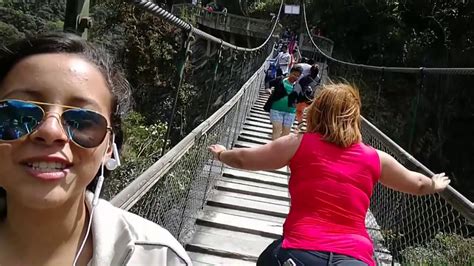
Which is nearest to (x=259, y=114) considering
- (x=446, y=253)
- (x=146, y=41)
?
(x=146, y=41)

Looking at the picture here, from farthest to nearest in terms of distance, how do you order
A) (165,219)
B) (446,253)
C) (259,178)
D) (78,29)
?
(259,178) → (446,253) → (165,219) → (78,29)

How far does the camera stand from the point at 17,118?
782mm

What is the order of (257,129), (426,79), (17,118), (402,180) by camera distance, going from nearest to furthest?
(17,118)
(402,180)
(257,129)
(426,79)

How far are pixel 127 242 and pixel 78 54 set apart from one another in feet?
1.06

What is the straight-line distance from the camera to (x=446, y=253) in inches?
144

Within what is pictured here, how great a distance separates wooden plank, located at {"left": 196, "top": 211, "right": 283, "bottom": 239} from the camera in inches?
154

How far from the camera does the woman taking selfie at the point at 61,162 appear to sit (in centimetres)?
78

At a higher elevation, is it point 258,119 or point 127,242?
point 127,242

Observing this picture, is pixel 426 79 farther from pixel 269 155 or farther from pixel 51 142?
pixel 51 142

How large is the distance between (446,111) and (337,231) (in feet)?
56.1

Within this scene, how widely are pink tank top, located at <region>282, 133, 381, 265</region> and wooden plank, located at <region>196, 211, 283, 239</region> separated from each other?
222 cm

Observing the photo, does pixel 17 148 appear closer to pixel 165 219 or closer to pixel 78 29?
pixel 78 29

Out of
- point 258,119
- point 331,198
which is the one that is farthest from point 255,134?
point 331,198

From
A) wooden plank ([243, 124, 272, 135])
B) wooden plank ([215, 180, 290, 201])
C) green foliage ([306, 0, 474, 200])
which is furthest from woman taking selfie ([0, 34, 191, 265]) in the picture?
green foliage ([306, 0, 474, 200])
